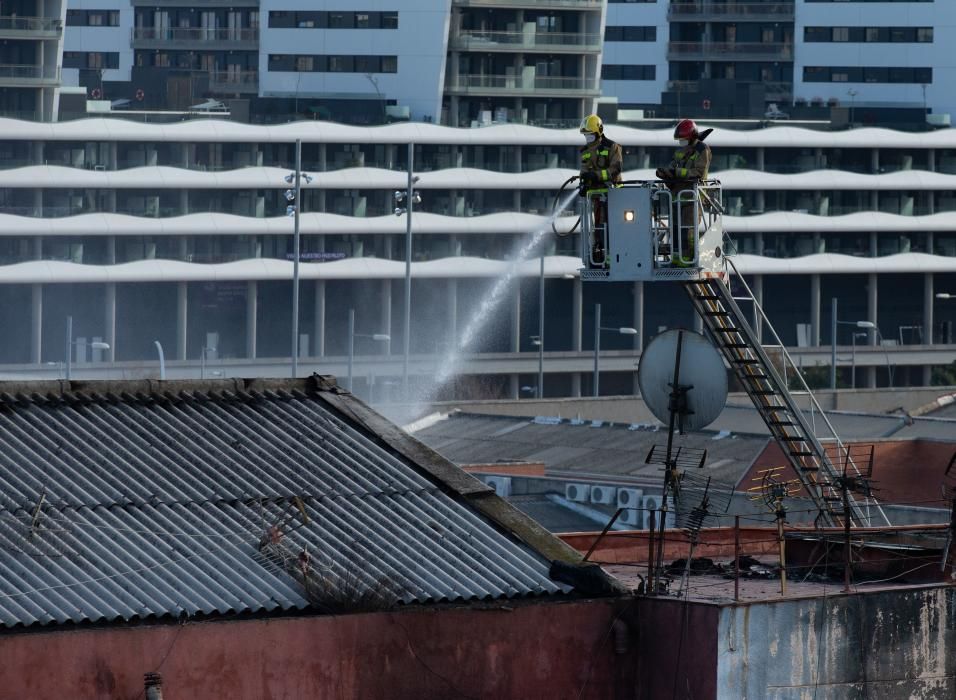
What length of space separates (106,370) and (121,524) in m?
82.0

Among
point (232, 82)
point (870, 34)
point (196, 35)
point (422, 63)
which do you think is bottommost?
point (232, 82)

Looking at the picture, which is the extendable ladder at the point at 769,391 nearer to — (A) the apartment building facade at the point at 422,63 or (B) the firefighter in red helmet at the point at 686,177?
(B) the firefighter in red helmet at the point at 686,177

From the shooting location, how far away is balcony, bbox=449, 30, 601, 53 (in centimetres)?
12412

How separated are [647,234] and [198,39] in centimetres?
11677

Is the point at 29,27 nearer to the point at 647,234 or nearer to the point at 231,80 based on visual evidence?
the point at 231,80

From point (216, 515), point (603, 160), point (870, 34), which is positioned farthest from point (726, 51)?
point (216, 515)

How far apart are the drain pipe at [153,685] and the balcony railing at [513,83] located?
346ft

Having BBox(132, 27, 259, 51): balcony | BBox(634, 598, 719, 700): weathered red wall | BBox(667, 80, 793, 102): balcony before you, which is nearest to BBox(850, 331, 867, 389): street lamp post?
BBox(667, 80, 793, 102): balcony

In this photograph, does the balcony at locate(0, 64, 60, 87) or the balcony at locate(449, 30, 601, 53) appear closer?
the balcony at locate(0, 64, 60, 87)

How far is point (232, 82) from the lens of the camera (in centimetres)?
13512

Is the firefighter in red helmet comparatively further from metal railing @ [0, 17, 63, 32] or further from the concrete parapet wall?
metal railing @ [0, 17, 63, 32]

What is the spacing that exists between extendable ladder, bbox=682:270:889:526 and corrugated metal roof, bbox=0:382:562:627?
6405 mm

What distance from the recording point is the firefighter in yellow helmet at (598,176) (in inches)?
1148

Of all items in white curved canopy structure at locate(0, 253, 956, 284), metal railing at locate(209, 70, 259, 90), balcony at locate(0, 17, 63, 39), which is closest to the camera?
white curved canopy structure at locate(0, 253, 956, 284)
